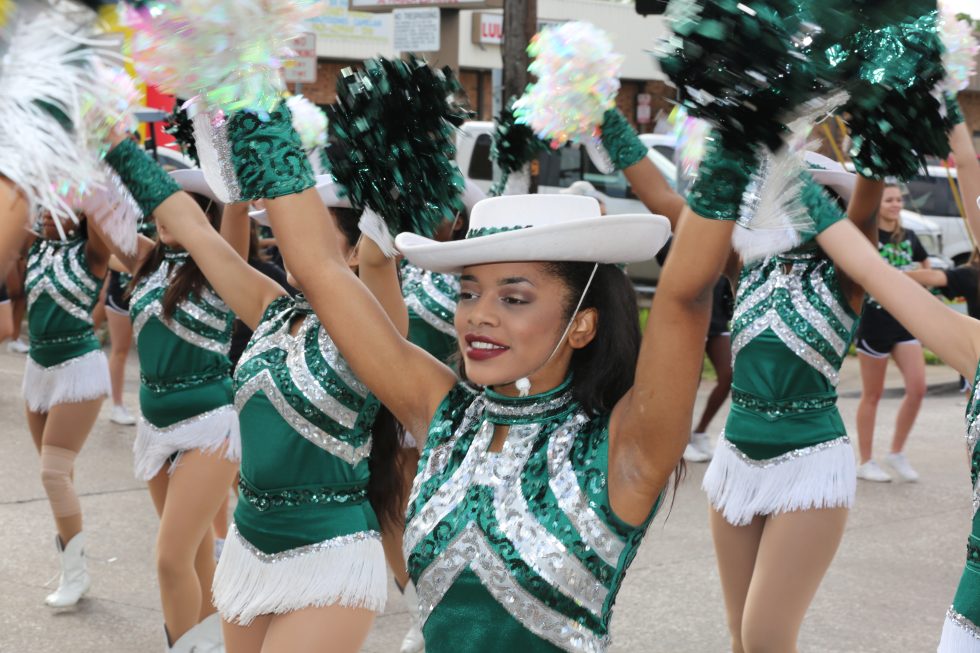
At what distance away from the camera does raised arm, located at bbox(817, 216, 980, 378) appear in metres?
3.08

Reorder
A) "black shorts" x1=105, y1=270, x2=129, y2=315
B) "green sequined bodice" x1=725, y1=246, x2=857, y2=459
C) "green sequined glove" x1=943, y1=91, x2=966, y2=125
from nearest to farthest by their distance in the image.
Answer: "green sequined glove" x1=943, y1=91, x2=966, y2=125, "green sequined bodice" x1=725, y1=246, x2=857, y2=459, "black shorts" x1=105, y1=270, x2=129, y2=315

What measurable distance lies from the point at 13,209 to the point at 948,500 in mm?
6902

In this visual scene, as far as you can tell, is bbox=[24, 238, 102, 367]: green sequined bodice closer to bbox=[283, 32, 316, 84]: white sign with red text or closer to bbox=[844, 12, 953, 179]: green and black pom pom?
bbox=[844, 12, 953, 179]: green and black pom pom

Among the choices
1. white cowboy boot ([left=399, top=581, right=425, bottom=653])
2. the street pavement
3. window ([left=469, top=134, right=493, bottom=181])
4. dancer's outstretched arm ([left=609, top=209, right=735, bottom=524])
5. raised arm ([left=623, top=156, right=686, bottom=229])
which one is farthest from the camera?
window ([left=469, top=134, right=493, bottom=181])

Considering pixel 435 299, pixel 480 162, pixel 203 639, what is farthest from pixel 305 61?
pixel 203 639

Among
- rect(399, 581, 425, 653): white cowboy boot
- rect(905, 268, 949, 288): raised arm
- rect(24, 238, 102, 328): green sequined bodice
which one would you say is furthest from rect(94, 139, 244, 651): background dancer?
rect(905, 268, 949, 288): raised arm

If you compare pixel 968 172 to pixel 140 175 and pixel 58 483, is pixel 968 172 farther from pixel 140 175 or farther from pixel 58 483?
pixel 58 483

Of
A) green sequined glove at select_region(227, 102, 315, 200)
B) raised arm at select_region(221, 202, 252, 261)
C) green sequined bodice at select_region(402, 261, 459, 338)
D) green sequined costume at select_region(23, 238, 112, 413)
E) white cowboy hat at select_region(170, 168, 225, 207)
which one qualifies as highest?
green sequined glove at select_region(227, 102, 315, 200)

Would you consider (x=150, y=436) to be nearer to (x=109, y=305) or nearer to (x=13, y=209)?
(x=13, y=209)

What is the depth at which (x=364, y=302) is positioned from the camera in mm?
2475

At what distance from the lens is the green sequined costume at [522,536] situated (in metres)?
2.23

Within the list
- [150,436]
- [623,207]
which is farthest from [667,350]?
[623,207]

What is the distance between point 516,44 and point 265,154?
7.85 metres

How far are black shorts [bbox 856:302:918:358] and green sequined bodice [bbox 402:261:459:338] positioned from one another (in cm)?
374
